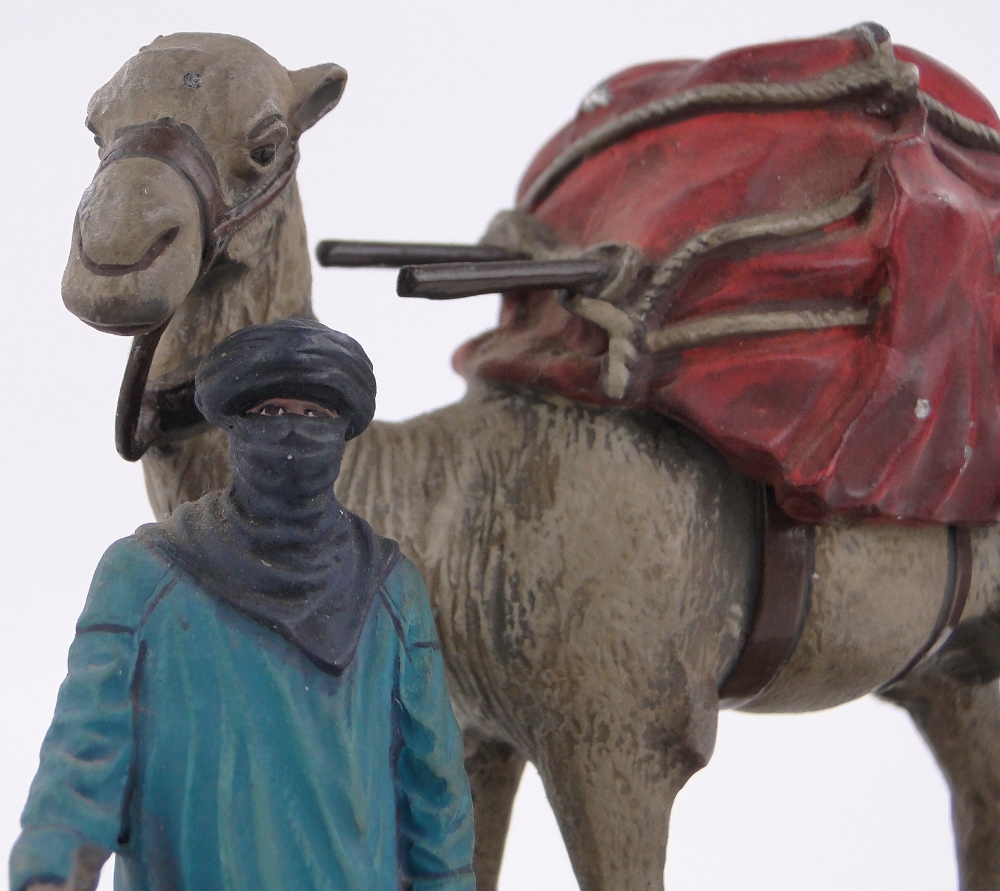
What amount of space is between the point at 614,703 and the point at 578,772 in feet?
0.20

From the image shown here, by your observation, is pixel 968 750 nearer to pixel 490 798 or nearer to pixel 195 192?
pixel 490 798

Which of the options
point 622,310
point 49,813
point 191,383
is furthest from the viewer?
point 622,310

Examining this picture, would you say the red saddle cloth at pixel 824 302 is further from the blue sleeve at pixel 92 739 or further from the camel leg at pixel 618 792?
the blue sleeve at pixel 92 739

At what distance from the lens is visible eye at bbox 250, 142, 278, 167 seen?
1072mm

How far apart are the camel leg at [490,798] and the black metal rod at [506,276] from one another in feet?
1.50

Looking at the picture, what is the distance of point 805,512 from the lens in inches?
49.7

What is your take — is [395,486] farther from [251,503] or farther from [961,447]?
[961,447]

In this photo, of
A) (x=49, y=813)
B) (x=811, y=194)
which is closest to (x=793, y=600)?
(x=811, y=194)

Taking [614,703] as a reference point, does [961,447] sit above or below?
above

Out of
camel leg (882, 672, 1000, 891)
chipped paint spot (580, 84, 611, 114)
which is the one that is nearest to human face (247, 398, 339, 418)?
chipped paint spot (580, 84, 611, 114)

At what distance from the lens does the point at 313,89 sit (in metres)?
1.13

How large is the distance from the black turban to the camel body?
0.60 feet

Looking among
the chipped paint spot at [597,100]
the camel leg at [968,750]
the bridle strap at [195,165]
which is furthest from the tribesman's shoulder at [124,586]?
the camel leg at [968,750]

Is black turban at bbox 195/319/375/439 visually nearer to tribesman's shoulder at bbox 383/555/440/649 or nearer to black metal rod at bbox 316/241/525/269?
tribesman's shoulder at bbox 383/555/440/649
